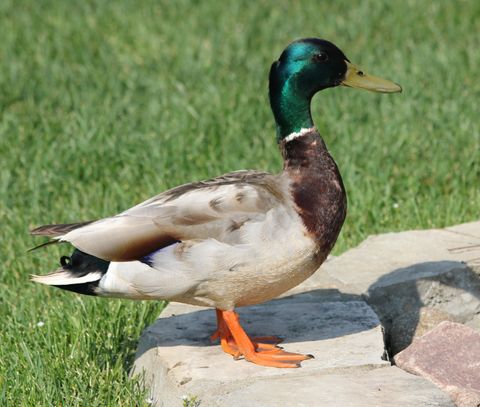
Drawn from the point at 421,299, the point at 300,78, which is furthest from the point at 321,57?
the point at 421,299

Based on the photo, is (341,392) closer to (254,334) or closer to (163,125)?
(254,334)

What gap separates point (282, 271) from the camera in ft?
12.1

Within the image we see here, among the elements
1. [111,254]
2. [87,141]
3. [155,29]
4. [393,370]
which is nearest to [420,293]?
[393,370]

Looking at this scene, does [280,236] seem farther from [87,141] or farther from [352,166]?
[87,141]

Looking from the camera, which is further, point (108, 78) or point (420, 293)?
point (108, 78)

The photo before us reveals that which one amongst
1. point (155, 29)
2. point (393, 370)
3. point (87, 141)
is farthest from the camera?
point (155, 29)

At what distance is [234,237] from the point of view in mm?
3666

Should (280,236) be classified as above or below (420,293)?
above

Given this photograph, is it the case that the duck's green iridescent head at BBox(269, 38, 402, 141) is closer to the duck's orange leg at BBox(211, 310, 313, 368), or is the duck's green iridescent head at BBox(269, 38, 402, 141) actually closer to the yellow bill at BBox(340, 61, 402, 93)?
the yellow bill at BBox(340, 61, 402, 93)

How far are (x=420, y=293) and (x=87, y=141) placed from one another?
2822 mm

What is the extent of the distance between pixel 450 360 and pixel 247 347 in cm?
70

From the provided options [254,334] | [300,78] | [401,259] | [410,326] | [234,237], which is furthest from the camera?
[401,259]

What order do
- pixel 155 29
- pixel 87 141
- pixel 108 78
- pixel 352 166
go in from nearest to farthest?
pixel 352 166 < pixel 87 141 < pixel 108 78 < pixel 155 29

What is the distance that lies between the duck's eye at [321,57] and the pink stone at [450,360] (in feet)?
3.43
